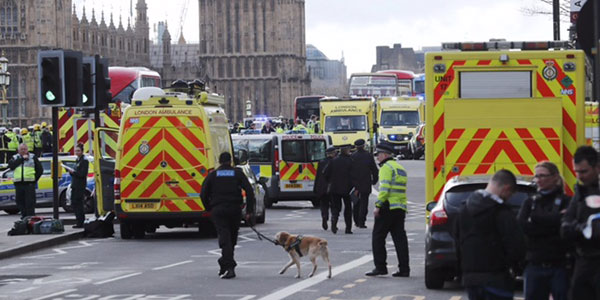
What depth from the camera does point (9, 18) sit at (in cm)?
9912

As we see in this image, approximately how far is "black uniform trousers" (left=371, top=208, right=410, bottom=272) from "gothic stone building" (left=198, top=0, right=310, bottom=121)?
120 m

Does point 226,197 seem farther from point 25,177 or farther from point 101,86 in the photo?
point 25,177

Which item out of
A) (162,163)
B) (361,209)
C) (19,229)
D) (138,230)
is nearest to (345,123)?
(361,209)

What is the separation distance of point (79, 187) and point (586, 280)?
16693 mm

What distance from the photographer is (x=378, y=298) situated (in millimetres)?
13703

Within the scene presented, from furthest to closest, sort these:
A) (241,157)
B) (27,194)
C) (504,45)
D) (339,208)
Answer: (27,194) → (241,157) → (339,208) → (504,45)

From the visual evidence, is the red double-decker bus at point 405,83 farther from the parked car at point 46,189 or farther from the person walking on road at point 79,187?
the person walking on road at point 79,187

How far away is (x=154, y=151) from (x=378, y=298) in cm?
895

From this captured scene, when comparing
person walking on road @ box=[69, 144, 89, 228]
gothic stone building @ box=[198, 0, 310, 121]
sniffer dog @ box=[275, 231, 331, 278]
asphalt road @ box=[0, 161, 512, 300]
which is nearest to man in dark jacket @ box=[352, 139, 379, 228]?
asphalt road @ box=[0, 161, 512, 300]

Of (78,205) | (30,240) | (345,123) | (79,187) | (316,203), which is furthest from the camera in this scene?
(345,123)

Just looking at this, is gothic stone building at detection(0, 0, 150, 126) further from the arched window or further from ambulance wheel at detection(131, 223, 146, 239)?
ambulance wheel at detection(131, 223, 146, 239)

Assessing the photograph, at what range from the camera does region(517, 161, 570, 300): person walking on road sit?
9.29 metres

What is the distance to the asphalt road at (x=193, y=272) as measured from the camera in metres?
14.4

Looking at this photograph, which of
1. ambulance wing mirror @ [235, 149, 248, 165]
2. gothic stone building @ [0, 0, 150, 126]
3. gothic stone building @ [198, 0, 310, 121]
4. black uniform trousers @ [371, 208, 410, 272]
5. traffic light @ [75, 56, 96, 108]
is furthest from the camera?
gothic stone building @ [198, 0, 310, 121]
